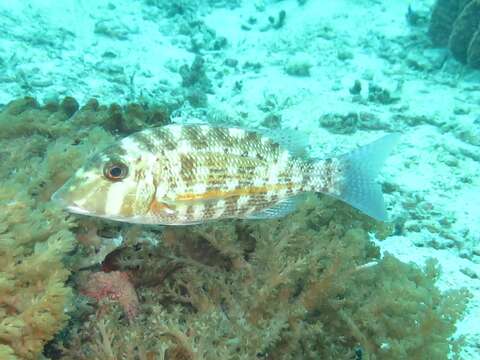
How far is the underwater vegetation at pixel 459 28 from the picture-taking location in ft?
41.7

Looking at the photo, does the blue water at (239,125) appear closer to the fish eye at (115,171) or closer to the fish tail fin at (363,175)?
the fish tail fin at (363,175)

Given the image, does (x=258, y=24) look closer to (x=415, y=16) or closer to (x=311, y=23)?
(x=311, y=23)

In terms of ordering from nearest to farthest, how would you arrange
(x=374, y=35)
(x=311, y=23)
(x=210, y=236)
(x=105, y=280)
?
(x=105, y=280), (x=210, y=236), (x=374, y=35), (x=311, y=23)

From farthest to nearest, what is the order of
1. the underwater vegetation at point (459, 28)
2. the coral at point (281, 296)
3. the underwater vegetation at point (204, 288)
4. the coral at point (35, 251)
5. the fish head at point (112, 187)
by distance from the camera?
the underwater vegetation at point (459, 28) < the coral at point (281, 296) < the underwater vegetation at point (204, 288) < the fish head at point (112, 187) < the coral at point (35, 251)

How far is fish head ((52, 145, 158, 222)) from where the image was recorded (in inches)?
103

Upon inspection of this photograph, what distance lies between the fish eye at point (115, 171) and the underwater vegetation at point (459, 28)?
42.6ft

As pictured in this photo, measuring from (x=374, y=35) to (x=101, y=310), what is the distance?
15.6m

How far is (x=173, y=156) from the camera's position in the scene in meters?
2.84

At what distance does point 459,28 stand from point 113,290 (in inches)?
535

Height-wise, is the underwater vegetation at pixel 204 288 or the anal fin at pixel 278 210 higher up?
the anal fin at pixel 278 210

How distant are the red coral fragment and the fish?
0.93 metres

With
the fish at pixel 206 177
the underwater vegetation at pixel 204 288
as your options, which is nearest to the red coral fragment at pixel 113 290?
the underwater vegetation at pixel 204 288

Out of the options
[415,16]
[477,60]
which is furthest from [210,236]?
[415,16]

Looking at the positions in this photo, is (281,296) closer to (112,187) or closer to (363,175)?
(363,175)
